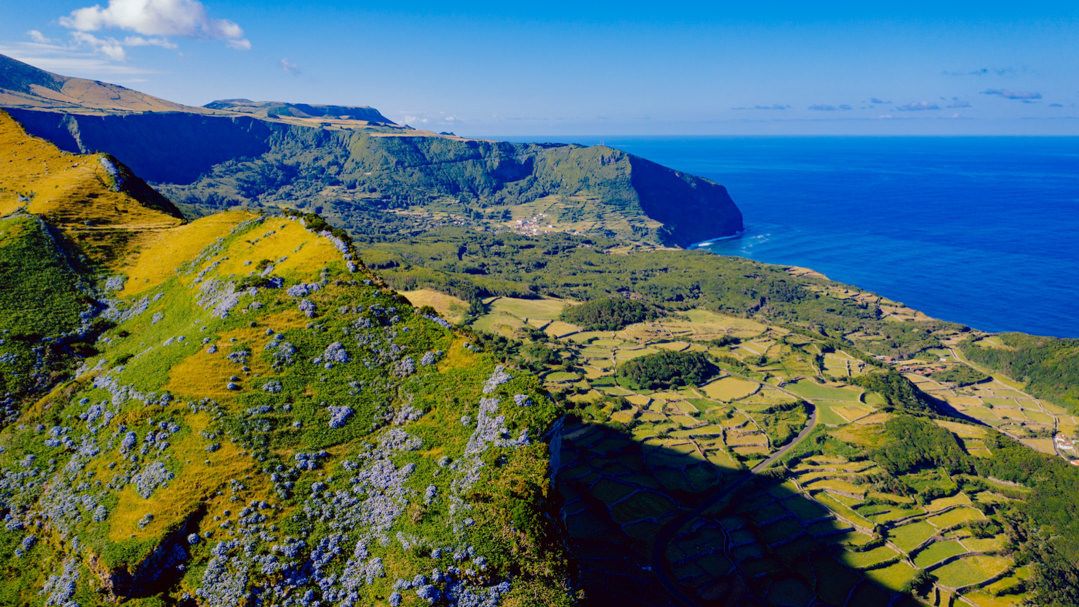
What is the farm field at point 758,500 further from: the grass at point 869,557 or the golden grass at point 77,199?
the golden grass at point 77,199

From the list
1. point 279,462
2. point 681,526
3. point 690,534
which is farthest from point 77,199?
point 690,534

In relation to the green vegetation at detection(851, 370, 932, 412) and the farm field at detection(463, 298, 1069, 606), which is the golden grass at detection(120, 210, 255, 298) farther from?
the green vegetation at detection(851, 370, 932, 412)

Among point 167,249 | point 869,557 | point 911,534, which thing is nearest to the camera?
point 167,249

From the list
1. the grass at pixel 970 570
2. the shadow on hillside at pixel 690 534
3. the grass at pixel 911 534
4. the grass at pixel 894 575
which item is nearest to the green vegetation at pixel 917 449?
the grass at pixel 911 534

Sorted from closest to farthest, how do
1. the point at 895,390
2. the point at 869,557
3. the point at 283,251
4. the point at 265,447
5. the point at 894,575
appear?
the point at 265,447 → the point at 283,251 → the point at 894,575 → the point at 869,557 → the point at 895,390

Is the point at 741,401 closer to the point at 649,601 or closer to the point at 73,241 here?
the point at 649,601

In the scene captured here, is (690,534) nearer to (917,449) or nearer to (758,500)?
(758,500)

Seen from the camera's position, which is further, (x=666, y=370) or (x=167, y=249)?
(x=666, y=370)
